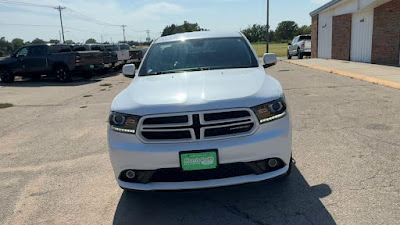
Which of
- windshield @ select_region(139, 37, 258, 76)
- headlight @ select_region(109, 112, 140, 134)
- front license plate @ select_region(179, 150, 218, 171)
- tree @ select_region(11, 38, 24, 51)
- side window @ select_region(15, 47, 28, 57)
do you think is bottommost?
front license plate @ select_region(179, 150, 218, 171)

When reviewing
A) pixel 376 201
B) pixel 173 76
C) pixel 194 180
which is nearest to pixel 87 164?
pixel 173 76

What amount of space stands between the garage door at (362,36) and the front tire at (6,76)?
18.2 meters

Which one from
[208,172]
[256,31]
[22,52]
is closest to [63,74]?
[22,52]

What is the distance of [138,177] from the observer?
3.08 m

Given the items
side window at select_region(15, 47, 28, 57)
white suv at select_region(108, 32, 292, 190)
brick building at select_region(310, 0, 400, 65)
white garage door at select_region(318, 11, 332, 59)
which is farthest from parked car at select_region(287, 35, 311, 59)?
white suv at select_region(108, 32, 292, 190)

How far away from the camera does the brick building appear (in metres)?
15.6

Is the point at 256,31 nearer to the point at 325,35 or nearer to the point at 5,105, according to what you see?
the point at 325,35

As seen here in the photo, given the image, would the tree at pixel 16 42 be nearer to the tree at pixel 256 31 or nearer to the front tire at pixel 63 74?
the tree at pixel 256 31

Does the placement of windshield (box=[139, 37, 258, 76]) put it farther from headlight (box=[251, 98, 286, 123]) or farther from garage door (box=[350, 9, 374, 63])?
garage door (box=[350, 9, 374, 63])

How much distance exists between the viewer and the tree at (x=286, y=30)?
112 m

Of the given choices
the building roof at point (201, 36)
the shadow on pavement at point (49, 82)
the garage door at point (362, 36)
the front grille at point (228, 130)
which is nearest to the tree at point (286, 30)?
the garage door at point (362, 36)

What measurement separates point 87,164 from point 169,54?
1.93 meters

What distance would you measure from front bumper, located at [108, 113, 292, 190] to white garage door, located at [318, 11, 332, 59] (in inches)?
817

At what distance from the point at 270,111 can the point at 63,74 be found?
15.1 meters
